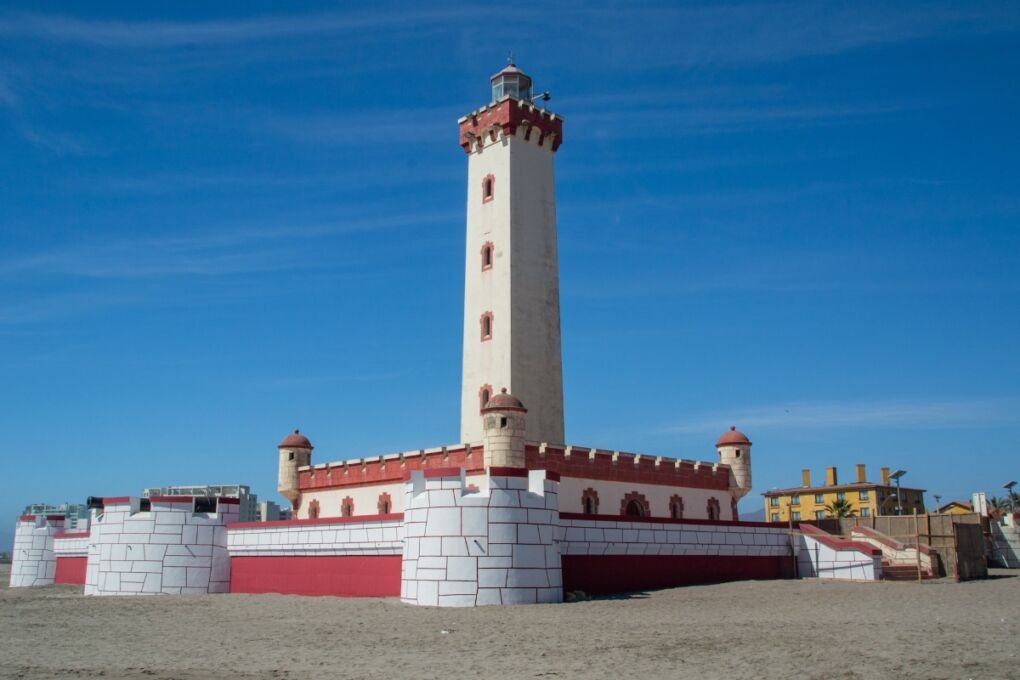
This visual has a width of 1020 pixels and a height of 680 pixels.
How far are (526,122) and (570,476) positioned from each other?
47.9ft

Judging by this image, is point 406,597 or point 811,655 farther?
point 406,597

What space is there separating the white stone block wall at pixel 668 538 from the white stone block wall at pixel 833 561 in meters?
0.62

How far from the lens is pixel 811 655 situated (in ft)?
41.9

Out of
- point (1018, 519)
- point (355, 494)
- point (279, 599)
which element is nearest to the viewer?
point (279, 599)

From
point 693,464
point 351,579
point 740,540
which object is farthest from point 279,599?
point 693,464

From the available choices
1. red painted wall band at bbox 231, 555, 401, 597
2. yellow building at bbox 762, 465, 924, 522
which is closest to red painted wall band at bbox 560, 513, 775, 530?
red painted wall band at bbox 231, 555, 401, 597

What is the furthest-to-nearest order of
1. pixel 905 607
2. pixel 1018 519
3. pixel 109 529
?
pixel 1018 519 → pixel 109 529 → pixel 905 607

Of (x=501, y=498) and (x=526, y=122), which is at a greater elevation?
(x=526, y=122)

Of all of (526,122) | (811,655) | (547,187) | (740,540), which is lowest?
(811,655)

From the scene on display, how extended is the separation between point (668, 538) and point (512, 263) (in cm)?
1240

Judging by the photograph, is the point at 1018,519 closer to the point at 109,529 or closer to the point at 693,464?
the point at 693,464

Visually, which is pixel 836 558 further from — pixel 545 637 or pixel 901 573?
pixel 545 637

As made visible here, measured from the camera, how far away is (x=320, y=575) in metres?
25.3

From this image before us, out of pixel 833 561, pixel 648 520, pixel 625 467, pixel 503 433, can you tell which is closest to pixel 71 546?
pixel 503 433
